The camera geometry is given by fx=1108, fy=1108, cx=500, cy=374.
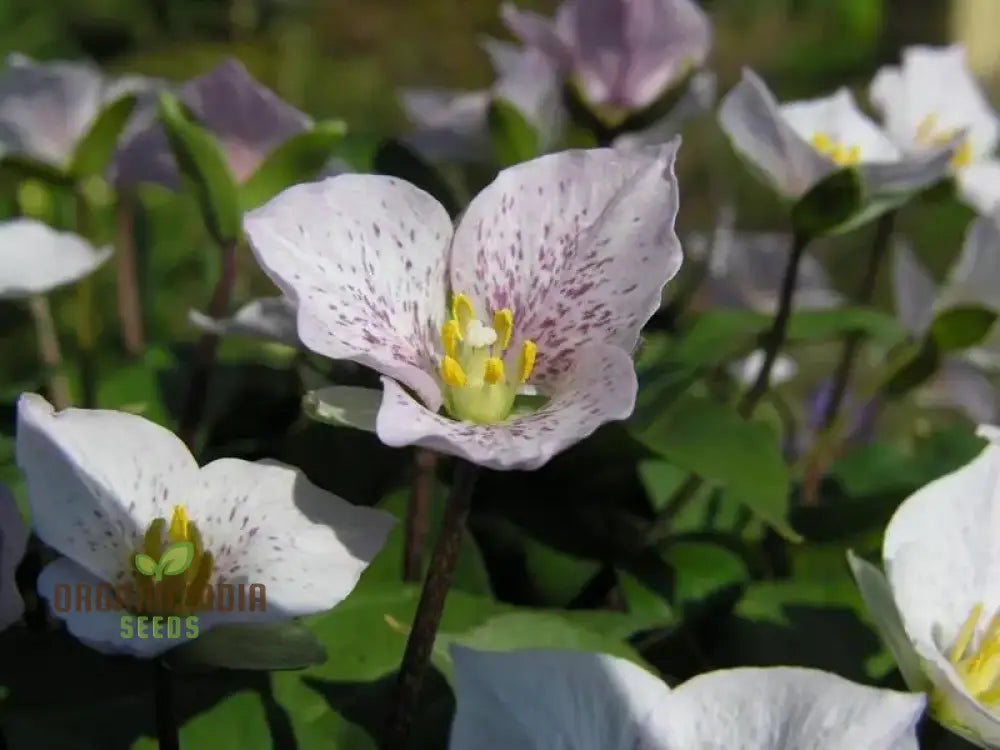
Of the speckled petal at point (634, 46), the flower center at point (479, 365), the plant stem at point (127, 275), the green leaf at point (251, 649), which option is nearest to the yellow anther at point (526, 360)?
the flower center at point (479, 365)

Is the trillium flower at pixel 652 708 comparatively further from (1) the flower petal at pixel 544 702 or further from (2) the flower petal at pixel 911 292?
(2) the flower petal at pixel 911 292

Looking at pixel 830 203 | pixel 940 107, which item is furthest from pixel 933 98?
pixel 830 203

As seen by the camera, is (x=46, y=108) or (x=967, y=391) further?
(x=967, y=391)

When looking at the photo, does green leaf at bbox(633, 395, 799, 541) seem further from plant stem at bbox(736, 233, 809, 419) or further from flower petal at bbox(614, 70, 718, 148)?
flower petal at bbox(614, 70, 718, 148)

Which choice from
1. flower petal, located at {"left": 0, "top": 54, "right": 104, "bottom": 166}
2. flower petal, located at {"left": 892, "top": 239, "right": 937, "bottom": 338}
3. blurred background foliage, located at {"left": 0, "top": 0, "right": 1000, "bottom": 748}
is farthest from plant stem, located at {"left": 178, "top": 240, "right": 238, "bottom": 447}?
flower petal, located at {"left": 892, "top": 239, "right": 937, "bottom": 338}

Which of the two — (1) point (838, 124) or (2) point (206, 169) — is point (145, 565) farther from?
(1) point (838, 124)

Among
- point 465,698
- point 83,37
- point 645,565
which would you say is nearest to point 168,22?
point 83,37

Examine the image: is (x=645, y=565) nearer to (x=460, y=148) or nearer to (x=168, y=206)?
(x=460, y=148)
